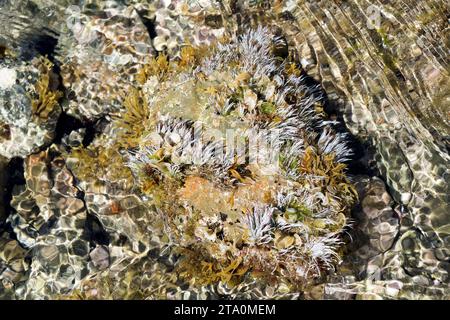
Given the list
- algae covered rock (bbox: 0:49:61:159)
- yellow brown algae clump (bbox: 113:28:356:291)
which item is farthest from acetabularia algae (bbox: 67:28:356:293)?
algae covered rock (bbox: 0:49:61:159)

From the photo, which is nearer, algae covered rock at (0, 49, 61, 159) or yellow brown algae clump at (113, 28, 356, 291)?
yellow brown algae clump at (113, 28, 356, 291)

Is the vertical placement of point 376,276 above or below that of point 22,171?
below

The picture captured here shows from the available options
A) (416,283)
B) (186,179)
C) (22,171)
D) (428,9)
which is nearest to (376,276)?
(416,283)

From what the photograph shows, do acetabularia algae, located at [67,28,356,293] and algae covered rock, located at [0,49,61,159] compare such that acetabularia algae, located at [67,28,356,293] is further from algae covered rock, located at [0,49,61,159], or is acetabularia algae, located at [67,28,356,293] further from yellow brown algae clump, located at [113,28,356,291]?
algae covered rock, located at [0,49,61,159]

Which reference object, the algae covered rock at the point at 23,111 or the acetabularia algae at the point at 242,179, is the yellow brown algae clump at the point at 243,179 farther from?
the algae covered rock at the point at 23,111

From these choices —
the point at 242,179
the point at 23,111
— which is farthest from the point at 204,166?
the point at 23,111

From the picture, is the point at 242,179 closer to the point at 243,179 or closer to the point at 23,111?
the point at 243,179

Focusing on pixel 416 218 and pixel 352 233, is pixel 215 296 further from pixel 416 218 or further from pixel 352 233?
pixel 416 218
